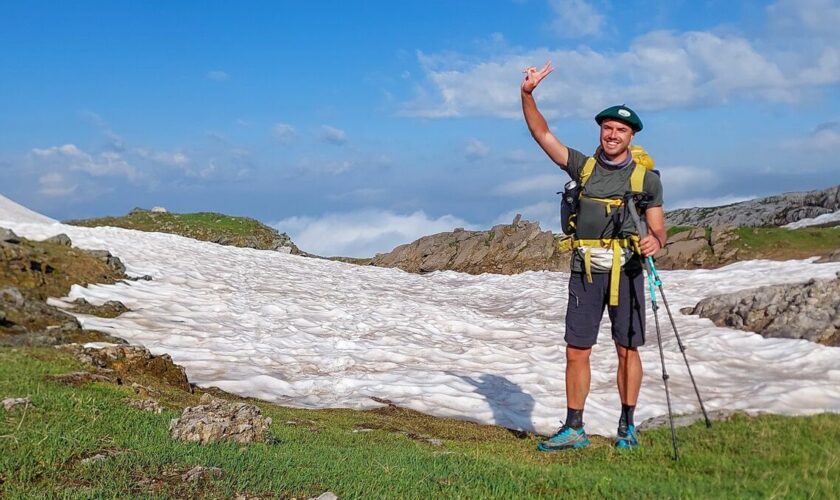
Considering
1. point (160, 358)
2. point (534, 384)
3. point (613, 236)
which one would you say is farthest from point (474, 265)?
point (613, 236)

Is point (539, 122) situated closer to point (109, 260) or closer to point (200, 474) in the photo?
point (200, 474)

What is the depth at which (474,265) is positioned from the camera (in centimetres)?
4597

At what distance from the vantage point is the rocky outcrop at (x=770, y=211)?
69250 millimetres

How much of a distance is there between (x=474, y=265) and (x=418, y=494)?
41.0 metres

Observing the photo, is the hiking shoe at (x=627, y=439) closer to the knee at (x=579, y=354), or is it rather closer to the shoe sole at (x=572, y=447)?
the shoe sole at (x=572, y=447)

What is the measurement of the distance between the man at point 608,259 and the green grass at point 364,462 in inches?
27.3

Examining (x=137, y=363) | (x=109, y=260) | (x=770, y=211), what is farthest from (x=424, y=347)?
(x=770, y=211)

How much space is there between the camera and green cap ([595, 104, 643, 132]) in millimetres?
7816

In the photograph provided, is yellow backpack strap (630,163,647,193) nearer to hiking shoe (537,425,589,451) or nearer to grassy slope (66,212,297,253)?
hiking shoe (537,425,589,451)

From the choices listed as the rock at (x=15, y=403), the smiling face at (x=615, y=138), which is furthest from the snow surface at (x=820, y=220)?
the rock at (x=15, y=403)

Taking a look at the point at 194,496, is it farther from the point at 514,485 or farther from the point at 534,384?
the point at 534,384

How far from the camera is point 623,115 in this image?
783 centimetres

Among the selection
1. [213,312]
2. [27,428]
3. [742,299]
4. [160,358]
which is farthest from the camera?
[742,299]

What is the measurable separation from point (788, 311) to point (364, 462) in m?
19.0
